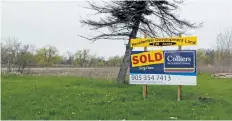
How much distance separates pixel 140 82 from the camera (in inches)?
477

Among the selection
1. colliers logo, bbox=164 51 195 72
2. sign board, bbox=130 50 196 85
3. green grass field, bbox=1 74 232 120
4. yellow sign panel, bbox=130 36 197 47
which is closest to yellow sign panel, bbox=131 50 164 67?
sign board, bbox=130 50 196 85

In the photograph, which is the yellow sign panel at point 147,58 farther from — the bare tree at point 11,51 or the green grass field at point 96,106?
the bare tree at point 11,51

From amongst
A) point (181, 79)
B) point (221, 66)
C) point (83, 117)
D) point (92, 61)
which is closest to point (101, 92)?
point (181, 79)

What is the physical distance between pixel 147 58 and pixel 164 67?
74cm

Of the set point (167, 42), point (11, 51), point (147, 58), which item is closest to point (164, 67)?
point (147, 58)

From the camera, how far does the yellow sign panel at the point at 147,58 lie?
1188cm

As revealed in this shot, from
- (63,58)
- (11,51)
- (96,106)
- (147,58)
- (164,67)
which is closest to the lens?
(96,106)

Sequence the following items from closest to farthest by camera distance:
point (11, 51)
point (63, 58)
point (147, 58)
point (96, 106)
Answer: point (96, 106) < point (147, 58) < point (11, 51) < point (63, 58)

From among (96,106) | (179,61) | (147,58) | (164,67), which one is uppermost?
(147,58)

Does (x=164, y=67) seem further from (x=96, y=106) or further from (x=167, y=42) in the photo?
(x=96, y=106)

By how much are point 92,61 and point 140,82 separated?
214 feet

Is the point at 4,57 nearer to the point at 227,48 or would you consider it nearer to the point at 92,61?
the point at 227,48

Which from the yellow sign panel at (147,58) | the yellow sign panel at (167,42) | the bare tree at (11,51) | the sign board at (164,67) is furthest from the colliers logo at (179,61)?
the bare tree at (11,51)

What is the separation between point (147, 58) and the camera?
1212 centimetres
